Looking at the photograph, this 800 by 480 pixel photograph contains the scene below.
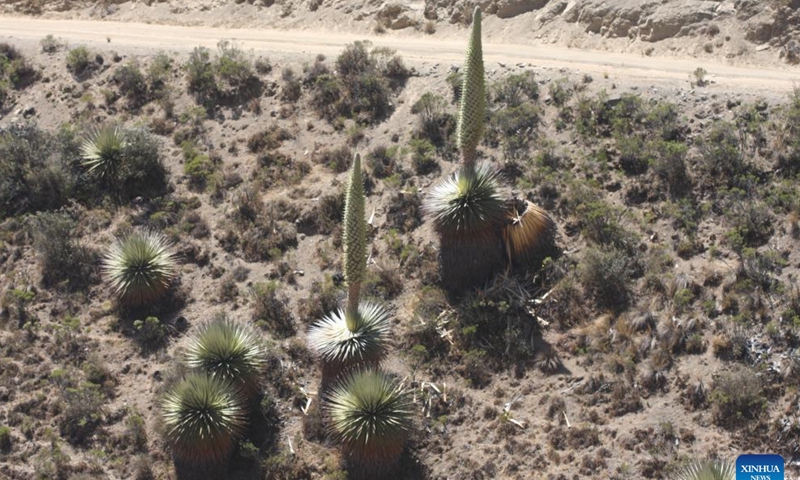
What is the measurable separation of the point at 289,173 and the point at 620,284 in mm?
10037

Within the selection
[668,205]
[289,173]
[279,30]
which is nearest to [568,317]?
[668,205]

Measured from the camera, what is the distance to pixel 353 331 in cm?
2384

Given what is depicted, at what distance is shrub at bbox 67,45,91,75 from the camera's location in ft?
115

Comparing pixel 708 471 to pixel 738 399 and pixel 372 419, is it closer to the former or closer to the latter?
pixel 738 399

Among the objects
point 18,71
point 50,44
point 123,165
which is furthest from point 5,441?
point 50,44

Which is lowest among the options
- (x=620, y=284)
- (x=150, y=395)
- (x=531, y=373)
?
(x=150, y=395)

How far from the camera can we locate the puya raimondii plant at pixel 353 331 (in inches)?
907

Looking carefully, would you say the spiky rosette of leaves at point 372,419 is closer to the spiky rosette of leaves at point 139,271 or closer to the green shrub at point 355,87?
the spiky rosette of leaves at point 139,271

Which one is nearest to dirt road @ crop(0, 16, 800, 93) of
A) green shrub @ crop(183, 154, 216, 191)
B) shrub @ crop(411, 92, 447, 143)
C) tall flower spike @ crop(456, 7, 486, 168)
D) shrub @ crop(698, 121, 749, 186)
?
shrub @ crop(411, 92, 447, 143)

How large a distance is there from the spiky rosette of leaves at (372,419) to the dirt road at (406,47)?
41.7 feet

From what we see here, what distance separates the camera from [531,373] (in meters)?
24.4

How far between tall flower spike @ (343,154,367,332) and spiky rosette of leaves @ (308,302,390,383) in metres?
0.20

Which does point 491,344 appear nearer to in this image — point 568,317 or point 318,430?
point 568,317

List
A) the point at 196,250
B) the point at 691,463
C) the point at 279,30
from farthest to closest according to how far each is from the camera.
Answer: the point at 279,30, the point at 196,250, the point at 691,463
